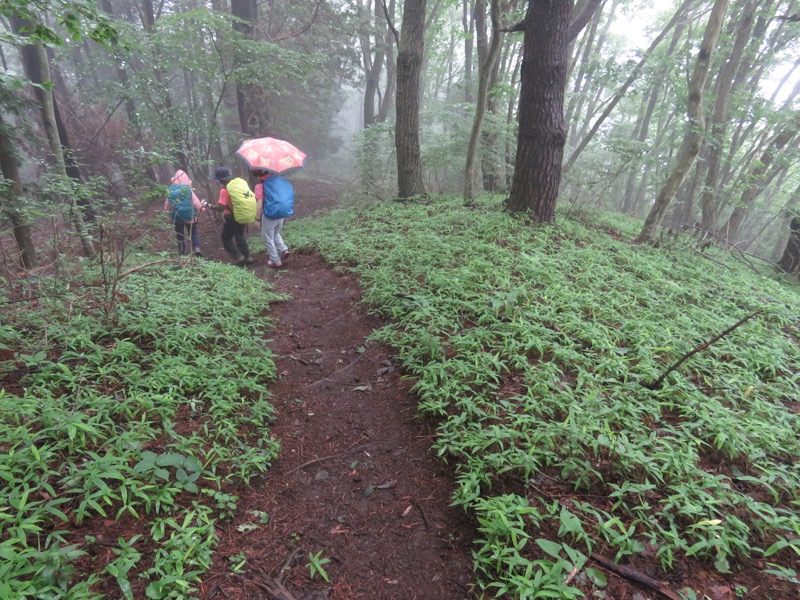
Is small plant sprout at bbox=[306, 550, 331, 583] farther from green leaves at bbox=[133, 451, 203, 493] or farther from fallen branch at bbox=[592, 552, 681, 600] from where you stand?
fallen branch at bbox=[592, 552, 681, 600]

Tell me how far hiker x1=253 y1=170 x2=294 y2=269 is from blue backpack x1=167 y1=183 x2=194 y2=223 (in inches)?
48.2

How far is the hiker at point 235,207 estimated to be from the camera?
666 cm

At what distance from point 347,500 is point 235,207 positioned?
5816 mm

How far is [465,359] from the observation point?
11.3ft

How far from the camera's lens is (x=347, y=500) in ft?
8.31

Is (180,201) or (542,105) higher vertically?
(542,105)

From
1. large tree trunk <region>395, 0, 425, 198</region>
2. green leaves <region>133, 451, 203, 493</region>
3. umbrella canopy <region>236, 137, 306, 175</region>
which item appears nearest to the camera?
green leaves <region>133, 451, 203, 493</region>

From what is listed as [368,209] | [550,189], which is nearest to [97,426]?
[550,189]

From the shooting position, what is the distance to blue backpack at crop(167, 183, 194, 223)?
6.65 m

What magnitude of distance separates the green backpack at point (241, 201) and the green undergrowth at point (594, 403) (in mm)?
2563

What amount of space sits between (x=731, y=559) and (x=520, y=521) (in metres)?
1.10

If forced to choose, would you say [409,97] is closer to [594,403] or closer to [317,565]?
[594,403]

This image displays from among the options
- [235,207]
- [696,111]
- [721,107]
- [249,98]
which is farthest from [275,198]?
[721,107]

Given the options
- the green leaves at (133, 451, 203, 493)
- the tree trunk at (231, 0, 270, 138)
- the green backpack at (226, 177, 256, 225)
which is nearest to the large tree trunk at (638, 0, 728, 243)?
the green backpack at (226, 177, 256, 225)
